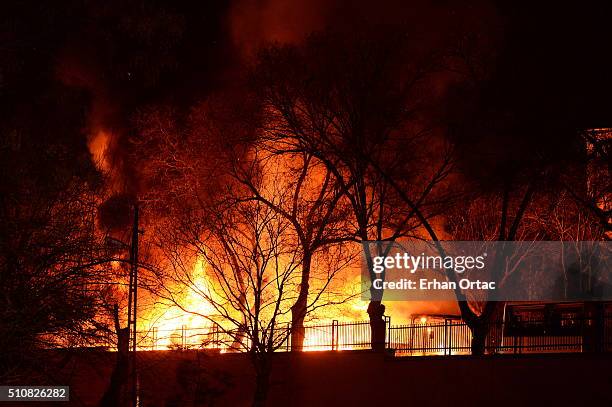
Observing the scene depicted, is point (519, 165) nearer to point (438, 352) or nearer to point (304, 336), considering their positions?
point (438, 352)

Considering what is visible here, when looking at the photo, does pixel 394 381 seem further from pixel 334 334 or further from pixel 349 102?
pixel 349 102

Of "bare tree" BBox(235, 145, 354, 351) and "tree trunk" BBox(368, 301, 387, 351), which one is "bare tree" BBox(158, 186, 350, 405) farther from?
"tree trunk" BBox(368, 301, 387, 351)

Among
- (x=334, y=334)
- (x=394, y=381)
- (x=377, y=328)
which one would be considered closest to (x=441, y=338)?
(x=377, y=328)

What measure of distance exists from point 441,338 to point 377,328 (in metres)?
1.74

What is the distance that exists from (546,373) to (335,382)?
16.7ft

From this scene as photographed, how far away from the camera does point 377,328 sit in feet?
72.5

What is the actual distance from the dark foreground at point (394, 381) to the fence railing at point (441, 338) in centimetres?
79

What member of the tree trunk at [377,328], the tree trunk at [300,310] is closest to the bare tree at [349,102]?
the tree trunk at [377,328]

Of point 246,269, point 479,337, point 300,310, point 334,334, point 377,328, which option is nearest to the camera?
point 246,269

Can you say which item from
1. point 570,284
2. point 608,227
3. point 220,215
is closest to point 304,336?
point 220,215

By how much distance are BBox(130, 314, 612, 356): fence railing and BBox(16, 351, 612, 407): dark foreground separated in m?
0.79

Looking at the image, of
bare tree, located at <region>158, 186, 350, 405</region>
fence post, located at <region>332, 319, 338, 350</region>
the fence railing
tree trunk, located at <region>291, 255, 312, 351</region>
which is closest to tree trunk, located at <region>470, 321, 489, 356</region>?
the fence railing

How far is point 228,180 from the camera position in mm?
25969

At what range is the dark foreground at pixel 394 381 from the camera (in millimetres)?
20203
